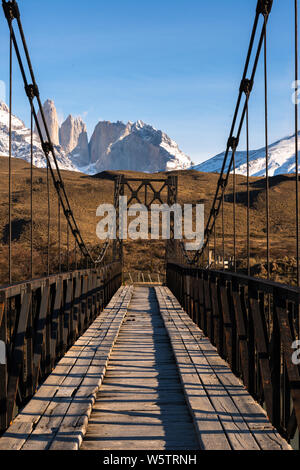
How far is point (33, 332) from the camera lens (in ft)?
15.5

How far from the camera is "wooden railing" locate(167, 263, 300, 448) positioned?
318 cm

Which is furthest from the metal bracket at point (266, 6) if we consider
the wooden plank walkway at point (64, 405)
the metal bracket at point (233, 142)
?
the wooden plank walkway at point (64, 405)

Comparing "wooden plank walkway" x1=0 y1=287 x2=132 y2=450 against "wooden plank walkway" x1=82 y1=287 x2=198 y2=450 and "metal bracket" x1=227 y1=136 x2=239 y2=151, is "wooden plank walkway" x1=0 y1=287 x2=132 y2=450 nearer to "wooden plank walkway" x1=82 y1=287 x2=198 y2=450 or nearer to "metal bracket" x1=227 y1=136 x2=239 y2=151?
"wooden plank walkway" x1=82 y1=287 x2=198 y2=450

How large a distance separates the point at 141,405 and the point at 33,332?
1.20 meters

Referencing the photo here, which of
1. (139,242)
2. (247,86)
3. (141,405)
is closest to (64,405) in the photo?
(141,405)

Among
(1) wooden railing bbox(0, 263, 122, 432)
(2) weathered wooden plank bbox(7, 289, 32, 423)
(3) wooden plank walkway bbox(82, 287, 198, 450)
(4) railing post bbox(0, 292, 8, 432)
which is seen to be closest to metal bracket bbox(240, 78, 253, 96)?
(1) wooden railing bbox(0, 263, 122, 432)

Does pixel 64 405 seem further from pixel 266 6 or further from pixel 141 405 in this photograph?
pixel 266 6

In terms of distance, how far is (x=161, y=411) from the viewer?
3.97 metres

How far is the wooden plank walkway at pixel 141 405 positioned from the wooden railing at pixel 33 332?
1.77 feet

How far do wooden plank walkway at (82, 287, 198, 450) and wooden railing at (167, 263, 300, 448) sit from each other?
555mm

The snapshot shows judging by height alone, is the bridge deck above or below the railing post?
below

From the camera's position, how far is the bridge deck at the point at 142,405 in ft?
10.6

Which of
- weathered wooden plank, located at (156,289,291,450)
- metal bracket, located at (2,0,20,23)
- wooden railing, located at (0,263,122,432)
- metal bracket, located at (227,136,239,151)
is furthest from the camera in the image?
metal bracket, located at (227,136,239,151)
